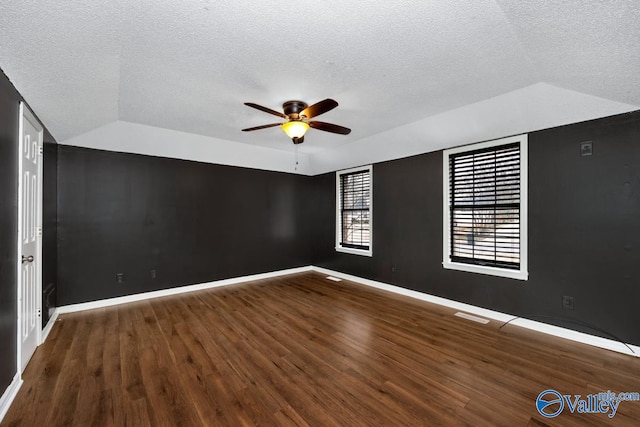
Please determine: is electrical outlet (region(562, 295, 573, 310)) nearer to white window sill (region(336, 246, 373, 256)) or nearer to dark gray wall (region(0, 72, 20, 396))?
white window sill (region(336, 246, 373, 256))

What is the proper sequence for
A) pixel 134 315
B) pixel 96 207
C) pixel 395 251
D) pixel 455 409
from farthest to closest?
1. pixel 395 251
2. pixel 96 207
3. pixel 134 315
4. pixel 455 409

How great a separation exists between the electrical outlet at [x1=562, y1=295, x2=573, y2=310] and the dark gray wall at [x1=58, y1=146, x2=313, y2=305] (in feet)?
14.6

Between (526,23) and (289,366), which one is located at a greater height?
(526,23)

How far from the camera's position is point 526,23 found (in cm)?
161

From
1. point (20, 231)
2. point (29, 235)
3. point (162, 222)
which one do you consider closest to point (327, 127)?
point (20, 231)

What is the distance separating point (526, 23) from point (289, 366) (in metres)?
2.95

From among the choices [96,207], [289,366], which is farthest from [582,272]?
[96,207]

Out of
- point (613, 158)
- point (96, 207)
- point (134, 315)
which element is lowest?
point (134, 315)

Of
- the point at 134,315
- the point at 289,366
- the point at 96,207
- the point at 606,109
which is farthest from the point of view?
the point at 96,207

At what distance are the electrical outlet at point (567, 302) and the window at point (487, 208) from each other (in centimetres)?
40

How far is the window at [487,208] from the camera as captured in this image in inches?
128

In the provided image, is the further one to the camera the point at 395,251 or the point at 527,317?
the point at 395,251

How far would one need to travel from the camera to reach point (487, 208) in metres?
3.55

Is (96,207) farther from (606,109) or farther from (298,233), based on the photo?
(606,109)
